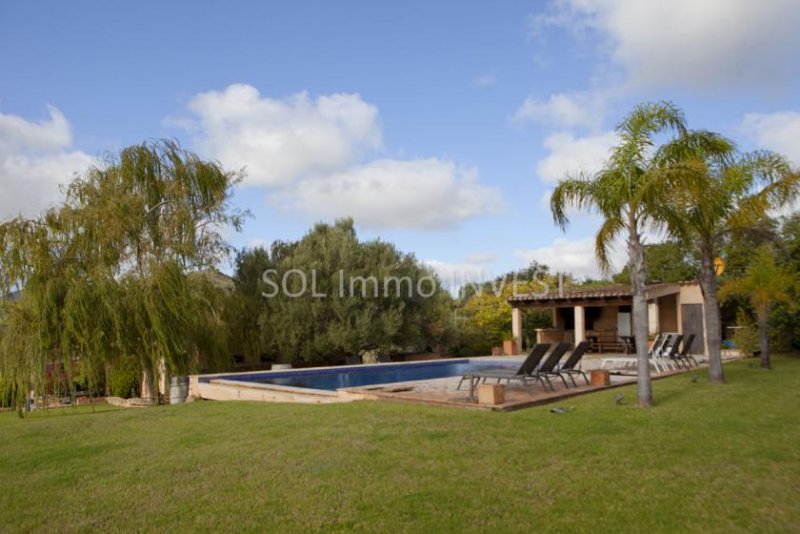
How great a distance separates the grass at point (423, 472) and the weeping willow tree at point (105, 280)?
16.6ft

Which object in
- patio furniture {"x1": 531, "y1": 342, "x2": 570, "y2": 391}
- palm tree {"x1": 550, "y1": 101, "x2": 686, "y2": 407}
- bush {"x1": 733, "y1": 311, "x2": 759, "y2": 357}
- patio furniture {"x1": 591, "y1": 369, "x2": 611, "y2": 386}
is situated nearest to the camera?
palm tree {"x1": 550, "y1": 101, "x2": 686, "y2": 407}

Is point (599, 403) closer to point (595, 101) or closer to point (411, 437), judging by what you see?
point (411, 437)

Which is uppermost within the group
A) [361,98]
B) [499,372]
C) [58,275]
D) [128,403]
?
[361,98]

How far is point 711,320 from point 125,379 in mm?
15588

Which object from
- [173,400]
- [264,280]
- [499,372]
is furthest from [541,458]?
[264,280]

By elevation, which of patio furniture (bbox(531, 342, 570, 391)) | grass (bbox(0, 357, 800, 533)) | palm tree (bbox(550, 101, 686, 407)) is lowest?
grass (bbox(0, 357, 800, 533))

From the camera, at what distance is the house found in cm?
2231

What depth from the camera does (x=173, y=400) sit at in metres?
15.4

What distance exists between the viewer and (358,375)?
19234 millimetres

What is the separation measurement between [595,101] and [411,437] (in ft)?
33.8

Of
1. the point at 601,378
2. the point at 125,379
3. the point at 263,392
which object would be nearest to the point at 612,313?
the point at 601,378

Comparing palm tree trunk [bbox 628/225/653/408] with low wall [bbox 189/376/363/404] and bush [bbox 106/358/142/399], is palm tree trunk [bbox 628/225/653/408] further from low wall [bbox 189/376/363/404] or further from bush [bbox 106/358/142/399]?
bush [bbox 106/358/142/399]

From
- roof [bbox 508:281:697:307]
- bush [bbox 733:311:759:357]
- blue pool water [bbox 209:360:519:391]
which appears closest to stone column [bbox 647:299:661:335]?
roof [bbox 508:281:697:307]

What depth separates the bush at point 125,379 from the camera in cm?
1488
